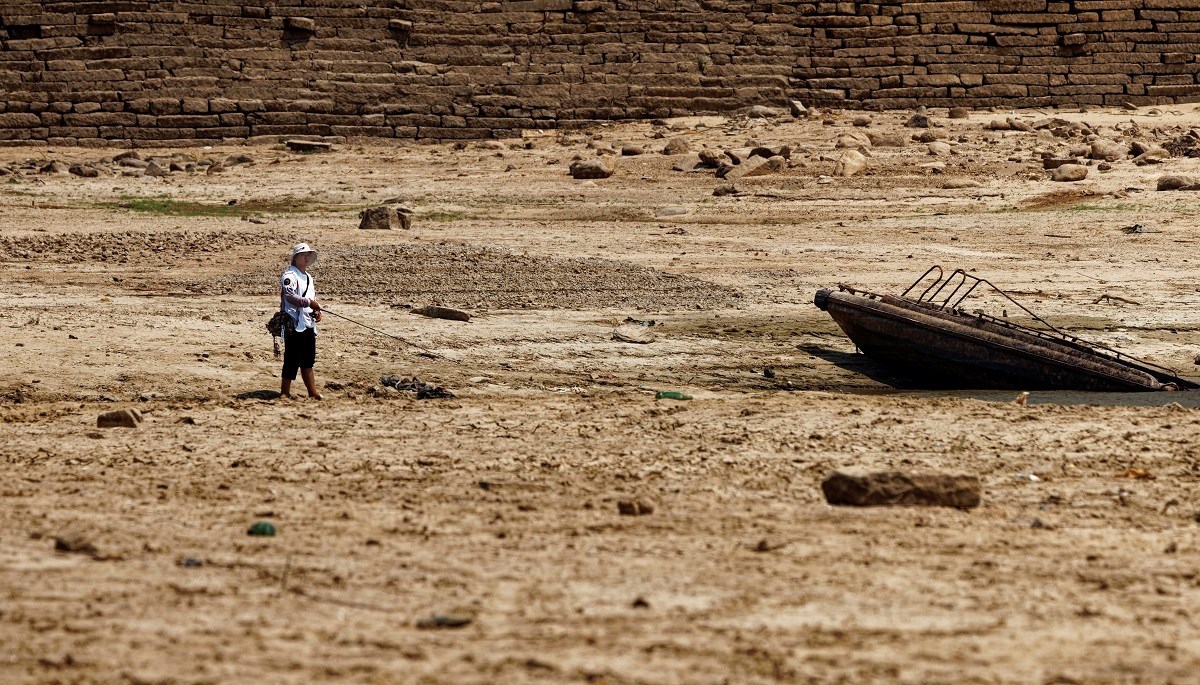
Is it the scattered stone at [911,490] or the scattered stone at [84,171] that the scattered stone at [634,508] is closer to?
the scattered stone at [911,490]

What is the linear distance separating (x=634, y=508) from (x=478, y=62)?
15317 millimetres

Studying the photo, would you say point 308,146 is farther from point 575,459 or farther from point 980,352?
point 575,459

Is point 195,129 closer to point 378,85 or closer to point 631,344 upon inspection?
point 378,85

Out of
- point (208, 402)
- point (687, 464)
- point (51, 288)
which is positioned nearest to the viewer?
point (687, 464)

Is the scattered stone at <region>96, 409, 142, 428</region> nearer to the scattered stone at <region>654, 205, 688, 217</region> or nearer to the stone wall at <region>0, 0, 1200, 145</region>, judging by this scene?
the scattered stone at <region>654, 205, 688, 217</region>

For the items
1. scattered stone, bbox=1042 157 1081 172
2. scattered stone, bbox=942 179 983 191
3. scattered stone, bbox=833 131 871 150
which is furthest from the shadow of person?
scattered stone, bbox=1042 157 1081 172

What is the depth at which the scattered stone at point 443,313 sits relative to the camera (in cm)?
1084

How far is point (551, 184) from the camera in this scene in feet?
56.0

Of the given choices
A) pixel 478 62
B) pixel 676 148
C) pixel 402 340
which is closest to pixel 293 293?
pixel 402 340

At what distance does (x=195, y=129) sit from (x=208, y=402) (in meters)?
12.8

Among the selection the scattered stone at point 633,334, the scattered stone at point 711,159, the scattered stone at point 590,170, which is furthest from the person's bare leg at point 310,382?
the scattered stone at point 711,159

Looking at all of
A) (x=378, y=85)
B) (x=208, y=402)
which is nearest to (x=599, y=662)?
(x=208, y=402)

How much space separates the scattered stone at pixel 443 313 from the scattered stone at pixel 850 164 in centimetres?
728

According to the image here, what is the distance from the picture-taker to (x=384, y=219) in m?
14.4
